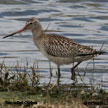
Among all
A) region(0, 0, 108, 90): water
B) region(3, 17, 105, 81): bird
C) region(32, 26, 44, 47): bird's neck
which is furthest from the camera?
region(0, 0, 108, 90): water

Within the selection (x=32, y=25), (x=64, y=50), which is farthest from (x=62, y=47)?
(x=32, y=25)

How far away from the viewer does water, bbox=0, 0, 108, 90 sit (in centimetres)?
1323

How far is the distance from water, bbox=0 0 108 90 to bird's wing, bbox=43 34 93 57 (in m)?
0.59

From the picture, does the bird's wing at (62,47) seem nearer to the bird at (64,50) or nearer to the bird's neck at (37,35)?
the bird at (64,50)

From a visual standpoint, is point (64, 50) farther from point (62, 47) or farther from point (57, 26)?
point (57, 26)

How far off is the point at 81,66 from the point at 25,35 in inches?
175

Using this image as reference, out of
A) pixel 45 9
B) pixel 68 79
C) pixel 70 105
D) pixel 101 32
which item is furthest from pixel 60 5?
pixel 70 105

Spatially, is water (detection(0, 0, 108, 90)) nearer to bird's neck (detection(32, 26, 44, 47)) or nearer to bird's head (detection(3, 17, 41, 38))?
bird's neck (detection(32, 26, 44, 47))

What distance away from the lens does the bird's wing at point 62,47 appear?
11445 millimetres

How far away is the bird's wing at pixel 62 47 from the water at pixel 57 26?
1.93 ft

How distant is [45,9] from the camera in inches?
834

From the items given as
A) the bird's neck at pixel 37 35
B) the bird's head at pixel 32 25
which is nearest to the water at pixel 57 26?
the bird's neck at pixel 37 35

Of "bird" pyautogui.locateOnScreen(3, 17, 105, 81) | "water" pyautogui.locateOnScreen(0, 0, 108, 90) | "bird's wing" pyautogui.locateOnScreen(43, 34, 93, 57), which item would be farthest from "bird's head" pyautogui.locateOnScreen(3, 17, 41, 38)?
"water" pyautogui.locateOnScreen(0, 0, 108, 90)

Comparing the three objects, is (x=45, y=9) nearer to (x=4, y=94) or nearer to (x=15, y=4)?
(x=15, y=4)
